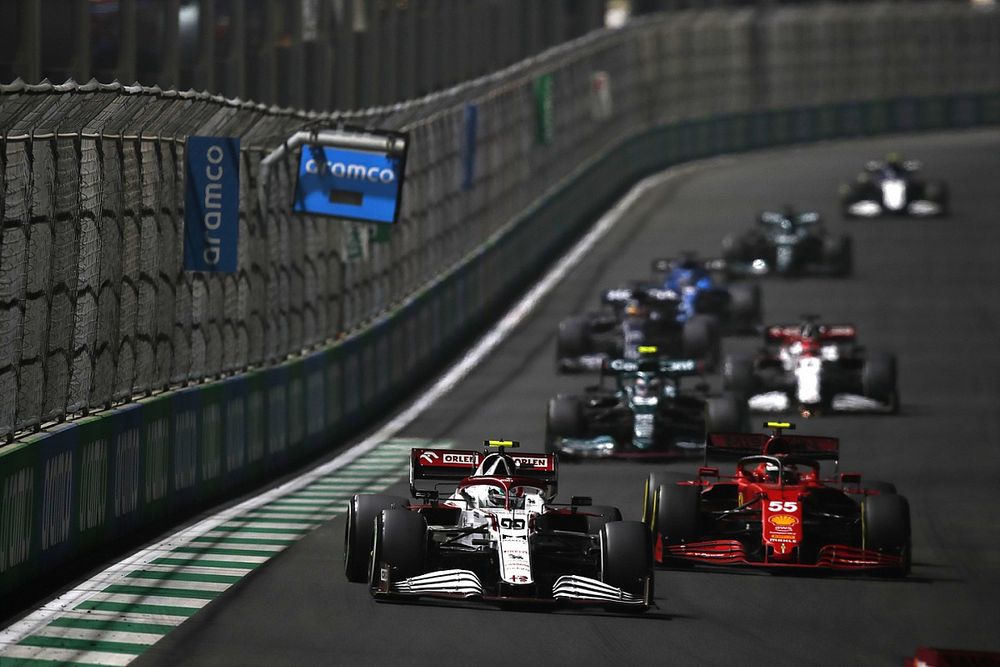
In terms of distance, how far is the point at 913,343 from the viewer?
3195 centimetres

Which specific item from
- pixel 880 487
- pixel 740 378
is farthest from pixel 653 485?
pixel 740 378

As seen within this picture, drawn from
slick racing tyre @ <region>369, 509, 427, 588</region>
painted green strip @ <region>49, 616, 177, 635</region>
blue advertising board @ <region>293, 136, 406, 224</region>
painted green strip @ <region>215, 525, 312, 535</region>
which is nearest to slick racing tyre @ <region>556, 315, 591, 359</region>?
blue advertising board @ <region>293, 136, 406, 224</region>

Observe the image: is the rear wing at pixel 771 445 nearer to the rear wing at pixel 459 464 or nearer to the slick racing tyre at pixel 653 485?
the slick racing tyre at pixel 653 485

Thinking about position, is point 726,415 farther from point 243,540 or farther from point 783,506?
point 243,540

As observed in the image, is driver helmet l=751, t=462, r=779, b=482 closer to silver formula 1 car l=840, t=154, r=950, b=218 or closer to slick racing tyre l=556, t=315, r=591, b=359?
slick racing tyre l=556, t=315, r=591, b=359

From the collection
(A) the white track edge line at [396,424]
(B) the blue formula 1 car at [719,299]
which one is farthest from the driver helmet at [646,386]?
(B) the blue formula 1 car at [719,299]

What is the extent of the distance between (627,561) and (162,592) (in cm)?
329

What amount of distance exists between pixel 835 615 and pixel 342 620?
11.0 feet

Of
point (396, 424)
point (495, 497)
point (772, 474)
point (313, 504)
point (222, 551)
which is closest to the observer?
point (495, 497)

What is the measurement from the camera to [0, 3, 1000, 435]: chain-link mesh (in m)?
14.8

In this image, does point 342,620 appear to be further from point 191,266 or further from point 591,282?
point 591,282

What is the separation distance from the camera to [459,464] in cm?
1573

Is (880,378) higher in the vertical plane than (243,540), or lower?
higher

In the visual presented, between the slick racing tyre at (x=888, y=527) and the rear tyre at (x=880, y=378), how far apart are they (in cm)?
961
